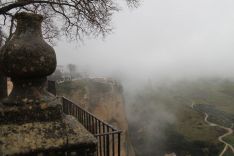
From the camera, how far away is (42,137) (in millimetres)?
3166

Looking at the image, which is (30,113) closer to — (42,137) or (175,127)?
(42,137)

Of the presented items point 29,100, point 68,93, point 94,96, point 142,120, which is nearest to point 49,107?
point 29,100

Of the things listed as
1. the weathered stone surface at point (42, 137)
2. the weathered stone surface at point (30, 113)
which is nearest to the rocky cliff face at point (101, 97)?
the weathered stone surface at point (30, 113)

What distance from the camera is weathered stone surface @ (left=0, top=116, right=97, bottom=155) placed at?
10.0ft

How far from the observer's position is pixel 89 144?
328 cm

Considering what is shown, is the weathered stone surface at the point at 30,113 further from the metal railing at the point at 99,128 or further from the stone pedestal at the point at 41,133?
the metal railing at the point at 99,128

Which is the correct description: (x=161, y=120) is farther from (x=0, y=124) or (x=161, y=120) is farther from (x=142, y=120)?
(x=0, y=124)

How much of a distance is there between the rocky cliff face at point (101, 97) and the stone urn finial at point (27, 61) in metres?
30.6

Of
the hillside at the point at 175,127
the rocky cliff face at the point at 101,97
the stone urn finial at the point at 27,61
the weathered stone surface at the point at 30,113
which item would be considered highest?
the stone urn finial at the point at 27,61

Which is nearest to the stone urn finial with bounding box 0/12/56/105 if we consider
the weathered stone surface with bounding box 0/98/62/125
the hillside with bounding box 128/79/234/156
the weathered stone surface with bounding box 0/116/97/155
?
the weathered stone surface with bounding box 0/98/62/125

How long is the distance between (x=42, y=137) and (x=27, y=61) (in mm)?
777

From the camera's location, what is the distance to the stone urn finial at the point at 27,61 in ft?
11.0

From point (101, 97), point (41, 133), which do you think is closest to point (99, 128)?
point (41, 133)

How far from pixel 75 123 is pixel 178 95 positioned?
190307 millimetres
